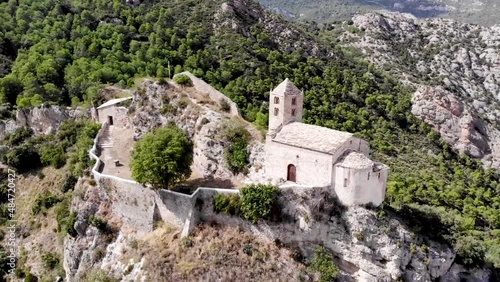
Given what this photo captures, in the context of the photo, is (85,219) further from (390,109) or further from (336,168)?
(390,109)

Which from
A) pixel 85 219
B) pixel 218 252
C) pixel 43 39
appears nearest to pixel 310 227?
pixel 218 252

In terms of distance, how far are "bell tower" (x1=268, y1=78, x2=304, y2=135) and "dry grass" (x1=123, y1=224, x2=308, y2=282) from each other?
983 cm

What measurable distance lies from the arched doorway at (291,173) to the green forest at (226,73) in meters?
23.7

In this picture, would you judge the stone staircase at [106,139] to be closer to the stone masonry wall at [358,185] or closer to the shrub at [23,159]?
the shrub at [23,159]

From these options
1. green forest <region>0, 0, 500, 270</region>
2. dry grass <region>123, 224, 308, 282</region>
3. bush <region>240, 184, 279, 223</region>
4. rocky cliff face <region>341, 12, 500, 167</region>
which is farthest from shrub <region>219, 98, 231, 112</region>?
rocky cliff face <region>341, 12, 500, 167</region>

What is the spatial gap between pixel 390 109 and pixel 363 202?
59.7 meters

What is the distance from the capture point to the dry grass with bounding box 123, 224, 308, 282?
4006 centimetres

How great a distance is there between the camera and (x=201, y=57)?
89.9 meters

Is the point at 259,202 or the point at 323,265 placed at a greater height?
the point at 259,202

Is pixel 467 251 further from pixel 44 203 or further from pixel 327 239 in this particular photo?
pixel 44 203

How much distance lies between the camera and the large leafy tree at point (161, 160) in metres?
42.6

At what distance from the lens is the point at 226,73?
86375 mm

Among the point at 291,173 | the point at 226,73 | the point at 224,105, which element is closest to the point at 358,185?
the point at 291,173

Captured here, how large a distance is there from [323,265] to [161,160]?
52.0 ft
